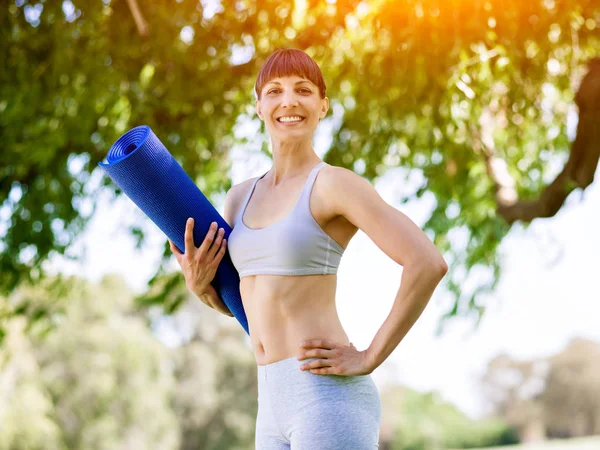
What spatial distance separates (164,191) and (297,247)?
49 cm

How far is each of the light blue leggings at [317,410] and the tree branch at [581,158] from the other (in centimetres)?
310

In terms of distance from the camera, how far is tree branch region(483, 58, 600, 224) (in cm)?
498

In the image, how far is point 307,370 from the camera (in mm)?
1908

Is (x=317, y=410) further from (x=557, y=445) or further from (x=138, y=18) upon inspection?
(x=557, y=445)

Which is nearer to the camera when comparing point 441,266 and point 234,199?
point 441,266

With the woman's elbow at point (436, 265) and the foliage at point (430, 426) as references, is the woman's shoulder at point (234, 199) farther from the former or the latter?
the foliage at point (430, 426)

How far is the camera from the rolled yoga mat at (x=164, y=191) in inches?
87.4

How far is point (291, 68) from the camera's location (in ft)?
6.86

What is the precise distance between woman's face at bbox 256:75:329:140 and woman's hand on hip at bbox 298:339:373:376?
53 centimetres

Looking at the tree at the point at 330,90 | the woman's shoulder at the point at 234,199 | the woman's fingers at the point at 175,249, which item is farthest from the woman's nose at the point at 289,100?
the tree at the point at 330,90

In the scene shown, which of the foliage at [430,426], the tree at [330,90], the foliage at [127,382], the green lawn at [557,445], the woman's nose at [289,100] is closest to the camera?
the woman's nose at [289,100]

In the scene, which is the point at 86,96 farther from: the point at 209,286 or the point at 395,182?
the point at 209,286

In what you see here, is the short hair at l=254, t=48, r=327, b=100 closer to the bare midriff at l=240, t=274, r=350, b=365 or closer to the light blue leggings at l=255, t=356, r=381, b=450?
the bare midriff at l=240, t=274, r=350, b=365

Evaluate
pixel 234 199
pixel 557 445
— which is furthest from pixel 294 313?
pixel 557 445
